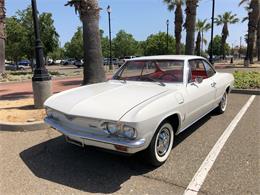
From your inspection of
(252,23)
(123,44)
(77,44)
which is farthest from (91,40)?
(123,44)

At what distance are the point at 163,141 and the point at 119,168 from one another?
74 centimetres

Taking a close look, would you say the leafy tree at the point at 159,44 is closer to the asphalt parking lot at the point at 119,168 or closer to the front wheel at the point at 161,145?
the asphalt parking lot at the point at 119,168

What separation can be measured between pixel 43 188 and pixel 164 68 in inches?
115

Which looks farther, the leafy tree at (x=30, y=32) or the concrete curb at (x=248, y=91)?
the leafy tree at (x=30, y=32)

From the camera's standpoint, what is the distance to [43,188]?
3520 mm

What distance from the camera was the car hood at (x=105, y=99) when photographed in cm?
368

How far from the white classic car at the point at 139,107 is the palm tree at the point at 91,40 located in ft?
10.5

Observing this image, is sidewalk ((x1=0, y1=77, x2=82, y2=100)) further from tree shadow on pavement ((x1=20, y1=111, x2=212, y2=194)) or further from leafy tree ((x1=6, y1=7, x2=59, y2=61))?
leafy tree ((x1=6, y1=7, x2=59, y2=61))

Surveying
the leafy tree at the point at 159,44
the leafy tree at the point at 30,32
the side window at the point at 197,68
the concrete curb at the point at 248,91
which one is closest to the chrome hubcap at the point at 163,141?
the side window at the point at 197,68

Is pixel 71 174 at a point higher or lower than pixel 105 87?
lower

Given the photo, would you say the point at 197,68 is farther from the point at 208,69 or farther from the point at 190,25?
the point at 190,25

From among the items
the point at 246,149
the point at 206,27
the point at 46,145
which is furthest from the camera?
the point at 206,27

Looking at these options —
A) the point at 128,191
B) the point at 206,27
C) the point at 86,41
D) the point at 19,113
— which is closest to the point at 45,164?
the point at 128,191

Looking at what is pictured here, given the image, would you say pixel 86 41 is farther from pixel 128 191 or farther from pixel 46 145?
pixel 128 191
